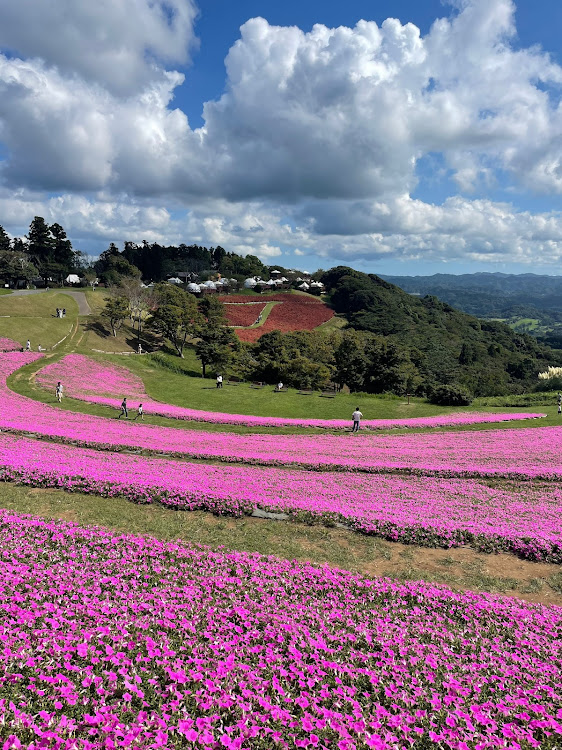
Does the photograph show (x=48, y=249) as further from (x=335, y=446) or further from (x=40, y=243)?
(x=335, y=446)

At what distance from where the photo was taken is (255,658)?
7.25 metres

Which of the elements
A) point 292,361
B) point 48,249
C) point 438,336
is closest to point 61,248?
point 48,249

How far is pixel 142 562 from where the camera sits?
35.5ft

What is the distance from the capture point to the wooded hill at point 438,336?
381ft

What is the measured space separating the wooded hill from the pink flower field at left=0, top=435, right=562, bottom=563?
238 ft

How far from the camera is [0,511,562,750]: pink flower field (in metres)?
5.60

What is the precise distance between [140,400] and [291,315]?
92272 millimetres

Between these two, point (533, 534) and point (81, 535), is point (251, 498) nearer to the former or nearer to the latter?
point (81, 535)

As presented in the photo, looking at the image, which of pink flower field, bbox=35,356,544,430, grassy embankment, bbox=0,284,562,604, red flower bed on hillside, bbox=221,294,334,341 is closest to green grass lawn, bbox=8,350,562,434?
pink flower field, bbox=35,356,544,430

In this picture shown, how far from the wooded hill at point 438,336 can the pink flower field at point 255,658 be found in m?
84.4

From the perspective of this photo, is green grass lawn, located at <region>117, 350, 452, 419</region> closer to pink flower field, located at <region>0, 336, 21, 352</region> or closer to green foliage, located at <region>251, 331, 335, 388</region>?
green foliage, located at <region>251, 331, 335, 388</region>

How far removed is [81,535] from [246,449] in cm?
1540

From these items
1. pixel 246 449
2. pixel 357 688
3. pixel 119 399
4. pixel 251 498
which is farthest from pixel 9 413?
pixel 357 688

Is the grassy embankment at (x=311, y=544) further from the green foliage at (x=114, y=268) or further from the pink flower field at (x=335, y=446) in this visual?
the green foliage at (x=114, y=268)
